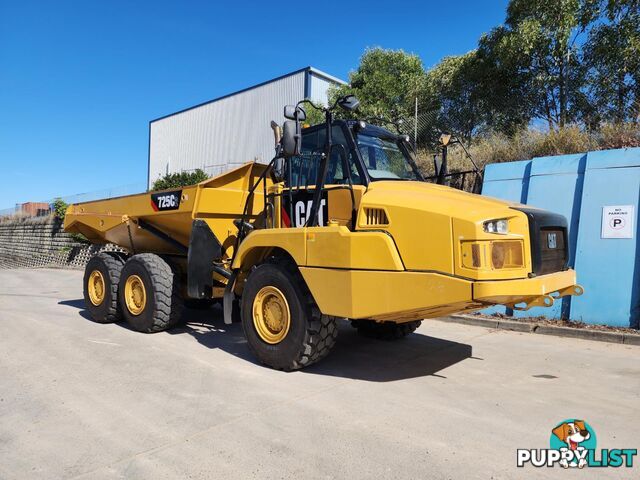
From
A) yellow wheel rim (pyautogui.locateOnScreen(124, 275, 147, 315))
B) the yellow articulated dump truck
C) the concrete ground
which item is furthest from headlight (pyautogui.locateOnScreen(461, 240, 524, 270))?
yellow wheel rim (pyautogui.locateOnScreen(124, 275, 147, 315))

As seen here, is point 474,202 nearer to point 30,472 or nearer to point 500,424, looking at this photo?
point 500,424

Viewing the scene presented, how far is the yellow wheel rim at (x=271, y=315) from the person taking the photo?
472 cm

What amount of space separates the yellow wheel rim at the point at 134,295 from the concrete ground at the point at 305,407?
627 millimetres

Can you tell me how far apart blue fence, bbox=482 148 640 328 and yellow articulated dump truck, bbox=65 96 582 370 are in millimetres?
2536

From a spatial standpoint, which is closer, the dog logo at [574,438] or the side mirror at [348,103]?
the dog logo at [574,438]

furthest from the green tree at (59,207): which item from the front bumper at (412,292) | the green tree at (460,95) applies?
the front bumper at (412,292)

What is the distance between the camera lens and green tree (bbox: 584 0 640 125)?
11.6 m

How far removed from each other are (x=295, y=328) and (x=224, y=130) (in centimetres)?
3003

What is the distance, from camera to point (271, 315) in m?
4.88

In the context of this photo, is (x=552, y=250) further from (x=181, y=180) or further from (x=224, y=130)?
(x=224, y=130)

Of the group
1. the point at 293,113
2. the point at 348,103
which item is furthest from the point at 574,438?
the point at 293,113

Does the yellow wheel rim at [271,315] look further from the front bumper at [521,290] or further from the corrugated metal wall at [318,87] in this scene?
the corrugated metal wall at [318,87]

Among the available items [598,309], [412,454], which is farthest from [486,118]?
→ [412,454]

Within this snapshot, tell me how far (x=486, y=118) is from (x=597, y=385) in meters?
12.1
